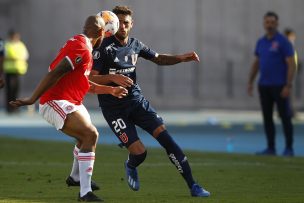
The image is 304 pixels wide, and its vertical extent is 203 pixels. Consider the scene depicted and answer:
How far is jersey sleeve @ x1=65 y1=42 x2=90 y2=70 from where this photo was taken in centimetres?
1155

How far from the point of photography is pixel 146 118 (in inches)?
520

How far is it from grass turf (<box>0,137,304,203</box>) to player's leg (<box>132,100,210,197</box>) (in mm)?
163

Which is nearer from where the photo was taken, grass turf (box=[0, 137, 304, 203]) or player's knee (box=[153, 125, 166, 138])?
grass turf (box=[0, 137, 304, 203])

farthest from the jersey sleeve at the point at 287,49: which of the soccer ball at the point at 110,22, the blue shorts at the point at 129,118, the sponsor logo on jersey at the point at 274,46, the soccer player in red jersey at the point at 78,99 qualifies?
the soccer player in red jersey at the point at 78,99

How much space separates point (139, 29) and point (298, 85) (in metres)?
6.25

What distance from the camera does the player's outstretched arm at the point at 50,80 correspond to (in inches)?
446

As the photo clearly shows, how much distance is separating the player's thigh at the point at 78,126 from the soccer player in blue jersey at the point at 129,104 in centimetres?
104

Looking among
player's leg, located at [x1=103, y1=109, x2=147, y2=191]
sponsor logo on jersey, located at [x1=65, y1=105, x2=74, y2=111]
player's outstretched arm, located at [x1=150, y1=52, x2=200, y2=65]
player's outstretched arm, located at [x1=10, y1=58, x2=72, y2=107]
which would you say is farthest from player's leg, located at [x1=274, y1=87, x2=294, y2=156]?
player's outstretched arm, located at [x1=10, y1=58, x2=72, y2=107]

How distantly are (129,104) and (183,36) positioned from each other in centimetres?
3042

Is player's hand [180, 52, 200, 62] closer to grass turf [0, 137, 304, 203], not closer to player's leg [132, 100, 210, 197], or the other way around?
player's leg [132, 100, 210, 197]

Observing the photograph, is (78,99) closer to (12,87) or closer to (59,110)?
(59,110)

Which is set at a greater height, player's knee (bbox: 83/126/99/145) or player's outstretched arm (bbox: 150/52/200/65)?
player's outstretched arm (bbox: 150/52/200/65)

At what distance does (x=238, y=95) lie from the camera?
142ft

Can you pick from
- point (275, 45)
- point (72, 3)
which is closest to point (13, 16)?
point (72, 3)
